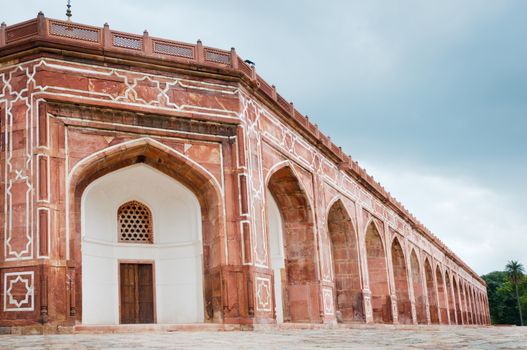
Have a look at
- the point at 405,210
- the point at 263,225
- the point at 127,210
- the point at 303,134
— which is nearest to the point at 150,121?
the point at 127,210

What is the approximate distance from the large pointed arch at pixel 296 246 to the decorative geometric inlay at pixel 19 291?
6782 millimetres

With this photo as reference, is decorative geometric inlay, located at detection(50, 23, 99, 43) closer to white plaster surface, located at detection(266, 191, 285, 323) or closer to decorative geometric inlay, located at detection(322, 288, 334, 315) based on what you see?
white plaster surface, located at detection(266, 191, 285, 323)

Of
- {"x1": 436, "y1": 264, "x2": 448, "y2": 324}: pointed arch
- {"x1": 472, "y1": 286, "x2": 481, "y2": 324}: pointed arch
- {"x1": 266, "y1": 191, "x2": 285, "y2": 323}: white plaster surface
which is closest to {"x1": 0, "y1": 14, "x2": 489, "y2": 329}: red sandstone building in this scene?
{"x1": 266, "y1": 191, "x2": 285, "y2": 323}: white plaster surface

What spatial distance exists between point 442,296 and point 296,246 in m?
21.7

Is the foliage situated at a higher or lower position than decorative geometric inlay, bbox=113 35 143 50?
lower

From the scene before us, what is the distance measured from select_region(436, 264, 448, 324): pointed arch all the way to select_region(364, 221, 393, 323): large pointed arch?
11.7 m

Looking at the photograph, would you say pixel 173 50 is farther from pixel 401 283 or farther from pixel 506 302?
pixel 506 302

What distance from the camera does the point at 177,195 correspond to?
45.6 feet

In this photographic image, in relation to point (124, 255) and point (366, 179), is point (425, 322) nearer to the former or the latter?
point (366, 179)

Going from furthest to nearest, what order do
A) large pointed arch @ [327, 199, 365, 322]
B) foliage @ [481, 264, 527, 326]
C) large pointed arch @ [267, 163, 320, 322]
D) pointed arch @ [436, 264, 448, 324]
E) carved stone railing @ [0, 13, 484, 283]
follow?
foliage @ [481, 264, 527, 326] < pointed arch @ [436, 264, 448, 324] < large pointed arch @ [327, 199, 365, 322] < large pointed arch @ [267, 163, 320, 322] < carved stone railing @ [0, 13, 484, 283]

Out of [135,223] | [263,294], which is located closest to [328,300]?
[263,294]

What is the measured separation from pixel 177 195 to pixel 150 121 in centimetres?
190

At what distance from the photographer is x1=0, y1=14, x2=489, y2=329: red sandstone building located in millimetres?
11383

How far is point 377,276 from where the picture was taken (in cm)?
2319
